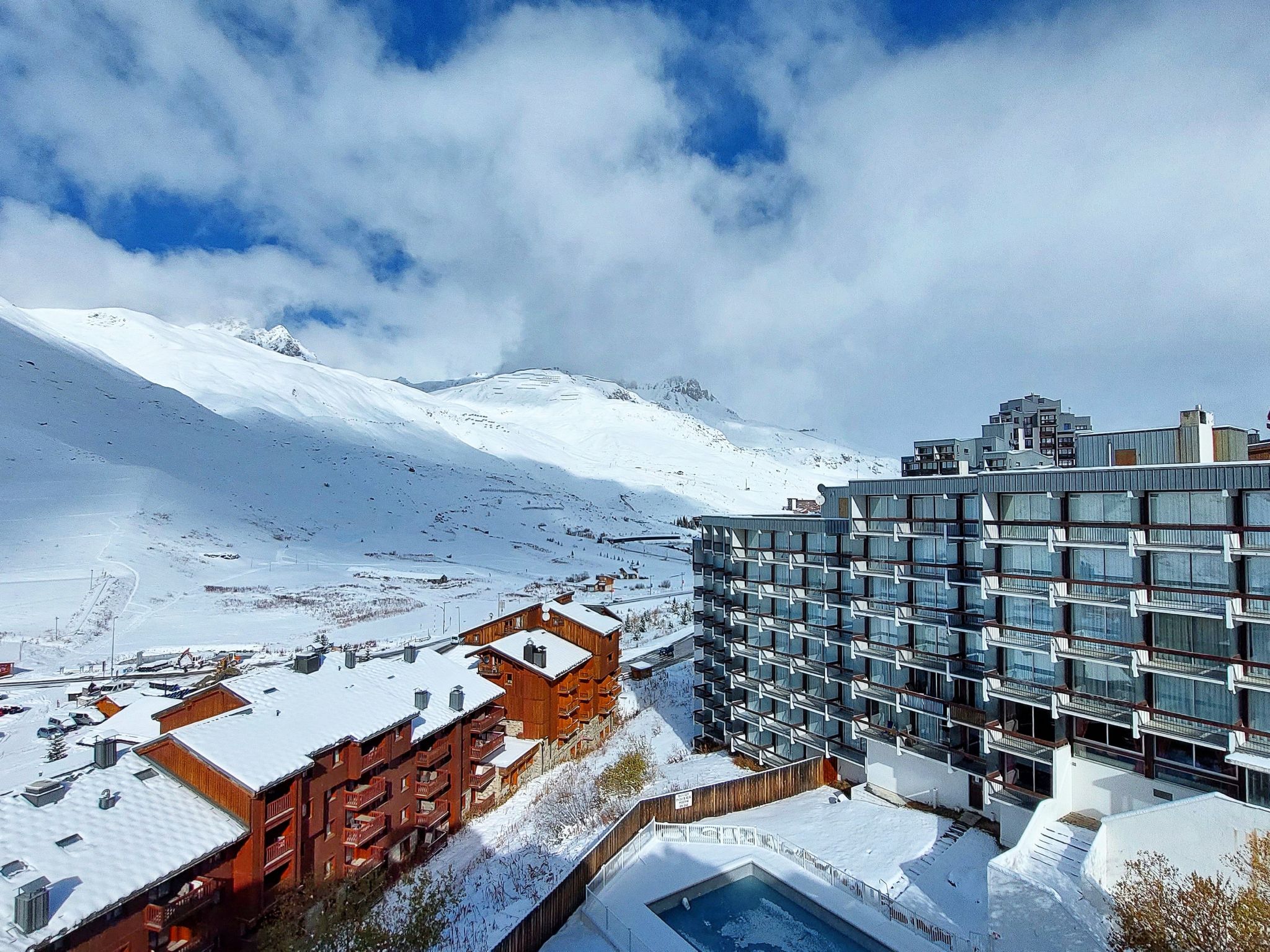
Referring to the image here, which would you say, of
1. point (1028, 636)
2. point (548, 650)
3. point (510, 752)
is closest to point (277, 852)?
point (510, 752)

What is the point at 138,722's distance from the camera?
126 feet

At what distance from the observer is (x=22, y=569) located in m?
85.6

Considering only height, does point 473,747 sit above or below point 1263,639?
below

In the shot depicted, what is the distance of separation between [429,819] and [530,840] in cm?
520

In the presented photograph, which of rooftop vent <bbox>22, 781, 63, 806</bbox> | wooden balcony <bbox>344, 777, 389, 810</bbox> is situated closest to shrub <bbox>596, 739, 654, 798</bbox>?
wooden balcony <bbox>344, 777, 389, 810</bbox>

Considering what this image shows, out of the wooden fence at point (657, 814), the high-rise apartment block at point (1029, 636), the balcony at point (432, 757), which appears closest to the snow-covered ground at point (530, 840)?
the wooden fence at point (657, 814)

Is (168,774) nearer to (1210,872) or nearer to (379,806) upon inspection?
(379,806)

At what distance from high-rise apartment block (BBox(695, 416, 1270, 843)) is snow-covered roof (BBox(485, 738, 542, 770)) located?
15.4 metres

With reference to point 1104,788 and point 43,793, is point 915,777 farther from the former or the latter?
point 43,793

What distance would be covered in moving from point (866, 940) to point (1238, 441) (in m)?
23.4

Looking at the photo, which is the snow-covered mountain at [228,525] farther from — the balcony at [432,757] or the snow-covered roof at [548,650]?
the balcony at [432,757]

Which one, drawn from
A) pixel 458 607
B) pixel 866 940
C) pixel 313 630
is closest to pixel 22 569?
pixel 313 630

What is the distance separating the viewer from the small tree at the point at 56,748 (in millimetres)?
40156

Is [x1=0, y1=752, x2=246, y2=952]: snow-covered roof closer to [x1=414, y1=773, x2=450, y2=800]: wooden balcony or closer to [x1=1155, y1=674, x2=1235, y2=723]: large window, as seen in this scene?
[x1=414, y1=773, x2=450, y2=800]: wooden balcony
